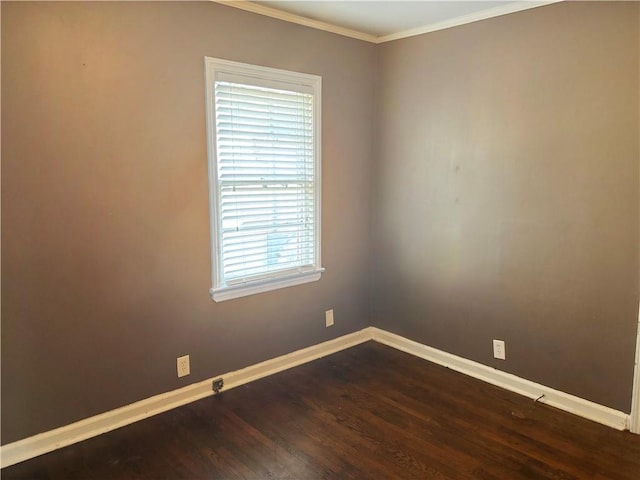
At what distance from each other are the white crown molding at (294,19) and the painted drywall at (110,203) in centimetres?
4

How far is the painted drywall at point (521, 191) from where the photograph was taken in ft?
8.27

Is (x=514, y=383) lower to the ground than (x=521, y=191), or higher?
lower

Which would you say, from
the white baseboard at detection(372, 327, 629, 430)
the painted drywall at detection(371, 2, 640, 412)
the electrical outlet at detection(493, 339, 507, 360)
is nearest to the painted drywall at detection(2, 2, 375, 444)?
the painted drywall at detection(371, 2, 640, 412)

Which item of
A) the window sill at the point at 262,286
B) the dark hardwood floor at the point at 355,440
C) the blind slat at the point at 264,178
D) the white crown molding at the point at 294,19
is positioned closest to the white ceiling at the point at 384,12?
the white crown molding at the point at 294,19

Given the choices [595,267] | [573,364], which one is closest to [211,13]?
[595,267]

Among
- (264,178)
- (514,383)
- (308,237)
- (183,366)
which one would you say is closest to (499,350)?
(514,383)

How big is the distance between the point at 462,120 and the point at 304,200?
1225 millimetres

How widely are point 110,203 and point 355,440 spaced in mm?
1838

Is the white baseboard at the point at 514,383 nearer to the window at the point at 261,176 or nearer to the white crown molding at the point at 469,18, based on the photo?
the window at the point at 261,176

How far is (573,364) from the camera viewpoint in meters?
2.77

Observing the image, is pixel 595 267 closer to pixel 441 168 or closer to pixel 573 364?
pixel 573 364

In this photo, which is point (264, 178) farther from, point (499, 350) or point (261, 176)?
point (499, 350)

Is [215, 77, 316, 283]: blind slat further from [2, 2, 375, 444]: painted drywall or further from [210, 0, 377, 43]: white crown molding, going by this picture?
[210, 0, 377, 43]: white crown molding

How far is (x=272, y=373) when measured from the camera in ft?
10.7
